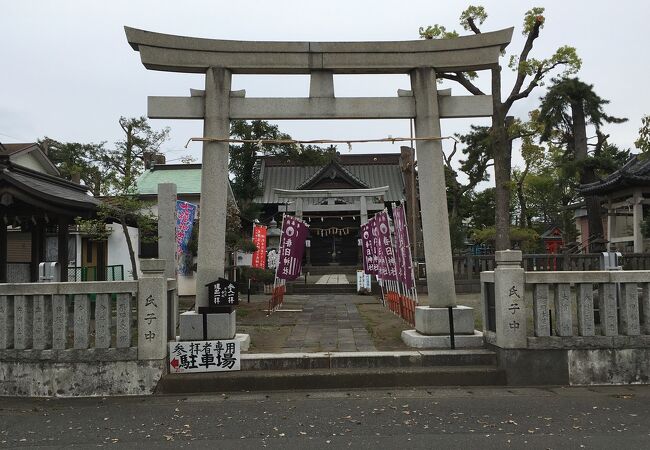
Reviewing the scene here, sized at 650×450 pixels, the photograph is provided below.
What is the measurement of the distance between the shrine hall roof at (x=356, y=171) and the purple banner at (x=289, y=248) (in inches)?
802

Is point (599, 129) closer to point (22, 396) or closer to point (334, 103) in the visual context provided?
point (334, 103)

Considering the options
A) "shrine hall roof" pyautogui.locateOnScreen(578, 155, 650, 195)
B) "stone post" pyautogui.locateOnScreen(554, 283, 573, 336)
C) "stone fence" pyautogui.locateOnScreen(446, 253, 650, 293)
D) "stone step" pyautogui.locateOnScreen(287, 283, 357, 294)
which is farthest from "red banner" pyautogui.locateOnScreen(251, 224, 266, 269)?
"stone post" pyautogui.locateOnScreen(554, 283, 573, 336)

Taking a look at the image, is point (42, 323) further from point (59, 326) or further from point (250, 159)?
point (250, 159)

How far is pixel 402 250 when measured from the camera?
983 cm

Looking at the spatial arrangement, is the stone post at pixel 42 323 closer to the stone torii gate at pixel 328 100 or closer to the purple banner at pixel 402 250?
the stone torii gate at pixel 328 100

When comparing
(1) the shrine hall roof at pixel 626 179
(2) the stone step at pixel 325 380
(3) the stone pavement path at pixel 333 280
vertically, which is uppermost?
(1) the shrine hall roof at pixel 626 179

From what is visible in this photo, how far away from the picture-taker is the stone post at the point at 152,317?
21.3 feet

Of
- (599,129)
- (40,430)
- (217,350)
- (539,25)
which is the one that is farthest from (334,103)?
(599,129)

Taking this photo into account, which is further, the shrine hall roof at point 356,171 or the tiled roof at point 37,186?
the shrine hall roof at point 356,171

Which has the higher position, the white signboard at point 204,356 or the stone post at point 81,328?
the stone post at point 81,328

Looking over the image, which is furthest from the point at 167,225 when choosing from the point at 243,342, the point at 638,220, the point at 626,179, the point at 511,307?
the point at 638,220

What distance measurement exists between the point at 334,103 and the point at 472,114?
91.2 inches

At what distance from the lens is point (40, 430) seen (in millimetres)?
5117

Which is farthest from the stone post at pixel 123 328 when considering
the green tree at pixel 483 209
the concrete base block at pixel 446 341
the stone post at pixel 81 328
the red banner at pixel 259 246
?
the green tree at pixel 483 209
